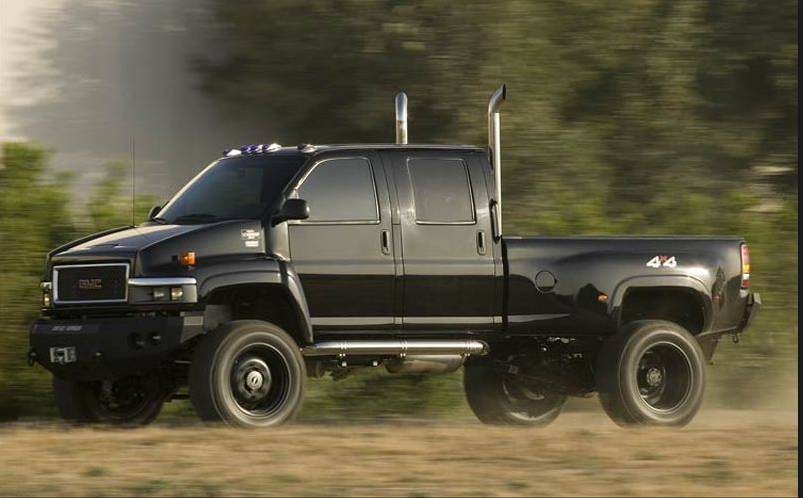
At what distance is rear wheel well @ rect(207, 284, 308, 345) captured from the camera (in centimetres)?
1162

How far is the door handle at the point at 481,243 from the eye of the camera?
12203 mm

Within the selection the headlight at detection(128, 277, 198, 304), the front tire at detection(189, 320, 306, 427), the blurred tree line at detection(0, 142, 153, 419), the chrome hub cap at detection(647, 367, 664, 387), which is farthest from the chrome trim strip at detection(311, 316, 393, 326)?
the blurred tree line at detection(0, 142, 153, 419)

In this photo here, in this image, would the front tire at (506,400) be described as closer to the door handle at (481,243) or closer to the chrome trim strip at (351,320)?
the door handle at (481,243)

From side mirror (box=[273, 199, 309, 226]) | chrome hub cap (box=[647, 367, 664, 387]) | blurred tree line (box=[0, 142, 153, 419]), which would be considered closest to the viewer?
side mirror (box=[273, 199, 309, 226])

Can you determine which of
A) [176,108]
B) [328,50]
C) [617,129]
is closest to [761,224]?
[617,129]

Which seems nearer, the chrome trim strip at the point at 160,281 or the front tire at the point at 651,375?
the chrome trim strip at the point at 160,281

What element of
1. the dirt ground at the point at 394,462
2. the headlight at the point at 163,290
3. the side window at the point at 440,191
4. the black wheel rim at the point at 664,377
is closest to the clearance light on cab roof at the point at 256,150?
the side window at the point at 440,191

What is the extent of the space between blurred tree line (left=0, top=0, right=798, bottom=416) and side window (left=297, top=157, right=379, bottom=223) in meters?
3.22

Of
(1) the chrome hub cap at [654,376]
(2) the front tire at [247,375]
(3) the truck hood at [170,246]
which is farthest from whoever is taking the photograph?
(1) the chrome hub cap at [654,376]

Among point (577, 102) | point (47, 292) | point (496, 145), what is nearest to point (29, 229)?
point (47, 292)

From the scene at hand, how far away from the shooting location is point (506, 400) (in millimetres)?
13766

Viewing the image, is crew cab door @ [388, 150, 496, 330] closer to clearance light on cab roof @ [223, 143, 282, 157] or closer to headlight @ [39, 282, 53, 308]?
clearance light on cab roof @ [223, 143, 282, 157]

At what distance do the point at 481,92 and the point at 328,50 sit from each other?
164cm

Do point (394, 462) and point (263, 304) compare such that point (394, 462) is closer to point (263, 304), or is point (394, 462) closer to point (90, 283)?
point (263, 304)
